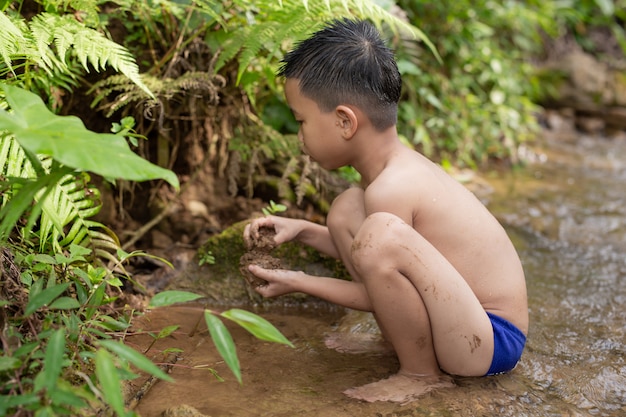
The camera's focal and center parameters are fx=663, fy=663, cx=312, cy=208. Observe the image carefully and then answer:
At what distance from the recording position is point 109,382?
1.45 metres

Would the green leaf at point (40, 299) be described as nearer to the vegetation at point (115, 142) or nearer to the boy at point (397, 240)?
the vegetation at point (115, 142)

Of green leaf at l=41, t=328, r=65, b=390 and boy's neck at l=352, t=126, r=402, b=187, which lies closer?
green leaf at l=41, t=328, r=65, b=390

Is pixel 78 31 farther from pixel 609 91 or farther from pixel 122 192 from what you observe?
pixel 609 91

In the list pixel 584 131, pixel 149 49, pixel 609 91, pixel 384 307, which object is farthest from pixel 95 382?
pixel 609 91

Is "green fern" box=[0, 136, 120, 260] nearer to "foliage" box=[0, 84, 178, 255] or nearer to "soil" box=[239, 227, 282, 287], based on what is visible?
"foliage" box=[0, 84, 178, 255]

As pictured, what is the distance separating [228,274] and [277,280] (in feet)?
2.05

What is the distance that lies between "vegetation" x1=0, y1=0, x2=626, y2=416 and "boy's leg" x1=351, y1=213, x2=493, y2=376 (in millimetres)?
Answer: 573

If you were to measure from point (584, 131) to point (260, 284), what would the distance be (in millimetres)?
6429

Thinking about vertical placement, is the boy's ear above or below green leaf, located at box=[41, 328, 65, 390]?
above

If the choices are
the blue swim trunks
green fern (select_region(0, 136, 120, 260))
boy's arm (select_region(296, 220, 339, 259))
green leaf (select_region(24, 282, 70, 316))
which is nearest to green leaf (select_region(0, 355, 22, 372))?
green leaf (select_region(24, 282, 70, 316))

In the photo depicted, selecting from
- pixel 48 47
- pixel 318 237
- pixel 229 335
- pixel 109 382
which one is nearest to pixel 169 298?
pixel 229 335

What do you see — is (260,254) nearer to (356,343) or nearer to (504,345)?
(356,343)

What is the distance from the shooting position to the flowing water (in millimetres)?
2070

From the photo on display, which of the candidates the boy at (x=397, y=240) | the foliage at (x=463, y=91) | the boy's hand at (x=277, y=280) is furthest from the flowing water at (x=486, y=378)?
the foliage at (x=463, y=91)
